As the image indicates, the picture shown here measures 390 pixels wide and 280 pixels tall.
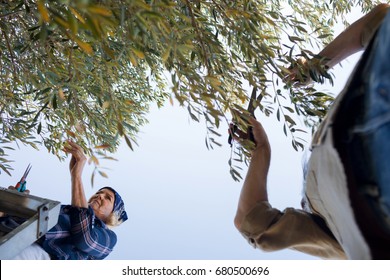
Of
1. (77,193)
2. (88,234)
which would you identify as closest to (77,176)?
(77,193)

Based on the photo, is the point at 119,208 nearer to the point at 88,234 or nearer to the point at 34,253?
the point at 88,234

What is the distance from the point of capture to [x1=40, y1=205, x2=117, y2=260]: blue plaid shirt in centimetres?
266

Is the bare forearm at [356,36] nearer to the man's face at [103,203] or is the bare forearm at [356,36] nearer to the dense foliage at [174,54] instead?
the dense foliage at [174,54]

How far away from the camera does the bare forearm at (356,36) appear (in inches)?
53.6

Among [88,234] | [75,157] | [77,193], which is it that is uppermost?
[75,157]

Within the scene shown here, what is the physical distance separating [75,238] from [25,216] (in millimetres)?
745

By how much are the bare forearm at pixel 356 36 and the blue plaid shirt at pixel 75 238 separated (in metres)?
1.82

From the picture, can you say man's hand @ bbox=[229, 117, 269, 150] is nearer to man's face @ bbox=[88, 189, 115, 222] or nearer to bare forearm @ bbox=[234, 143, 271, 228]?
bare forearm @ bbox=[234, 143, 271, 228]

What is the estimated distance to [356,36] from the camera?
→ 1437 millimetres

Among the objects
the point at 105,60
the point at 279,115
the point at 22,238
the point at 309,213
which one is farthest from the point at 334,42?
the point at 22,238

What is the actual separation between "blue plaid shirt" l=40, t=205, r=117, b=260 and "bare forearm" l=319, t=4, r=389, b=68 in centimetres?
182

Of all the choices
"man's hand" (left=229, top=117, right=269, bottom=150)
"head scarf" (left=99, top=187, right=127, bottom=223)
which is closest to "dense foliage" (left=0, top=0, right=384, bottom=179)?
"man's hand" (left=229, top=117, right=269, bottom=150)

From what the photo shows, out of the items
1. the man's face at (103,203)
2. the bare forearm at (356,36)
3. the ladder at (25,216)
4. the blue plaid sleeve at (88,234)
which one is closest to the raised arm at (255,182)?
the bare forearm at (356,36)
